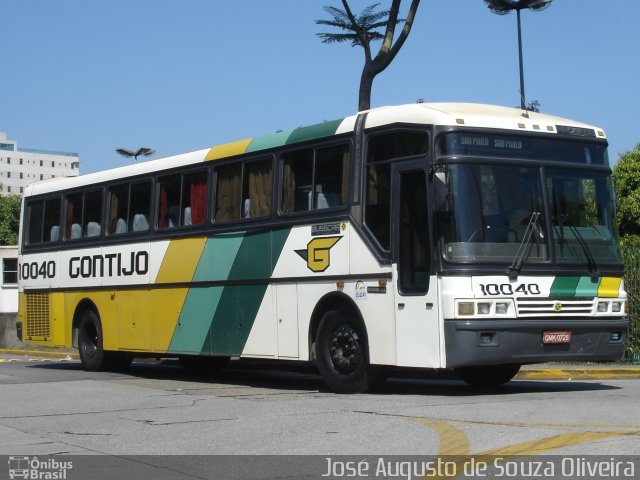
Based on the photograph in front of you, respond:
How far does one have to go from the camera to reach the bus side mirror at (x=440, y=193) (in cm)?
1230

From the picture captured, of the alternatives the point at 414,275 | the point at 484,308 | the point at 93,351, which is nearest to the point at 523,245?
the point at 484,308

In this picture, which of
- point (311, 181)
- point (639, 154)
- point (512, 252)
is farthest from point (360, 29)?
point (639, 154)

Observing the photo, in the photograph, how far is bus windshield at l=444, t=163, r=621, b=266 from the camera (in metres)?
12.4

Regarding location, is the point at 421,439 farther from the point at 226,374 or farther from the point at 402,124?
the point at 226,374

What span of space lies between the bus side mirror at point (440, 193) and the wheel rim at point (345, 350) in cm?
217

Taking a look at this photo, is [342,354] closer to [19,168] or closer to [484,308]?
[484,308]

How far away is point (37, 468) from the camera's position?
831 cm

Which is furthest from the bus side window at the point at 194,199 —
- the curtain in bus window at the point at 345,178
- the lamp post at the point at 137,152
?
the lamp post at the point at 137,152

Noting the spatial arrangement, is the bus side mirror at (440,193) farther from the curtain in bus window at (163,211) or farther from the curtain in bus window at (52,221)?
the curtain in bus window at (52,221)

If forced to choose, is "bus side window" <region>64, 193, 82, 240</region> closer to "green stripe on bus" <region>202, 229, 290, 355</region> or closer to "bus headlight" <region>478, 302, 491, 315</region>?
"green stripe on bus" <region>202, 229, 290, 355</region>

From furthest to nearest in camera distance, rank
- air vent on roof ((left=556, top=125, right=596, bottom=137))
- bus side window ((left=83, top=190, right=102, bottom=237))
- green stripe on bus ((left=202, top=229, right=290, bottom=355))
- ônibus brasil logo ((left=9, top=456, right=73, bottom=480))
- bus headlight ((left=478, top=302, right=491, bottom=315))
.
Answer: bus side window ((left=83, top=190, right=102, bottom=237)), green stripe on bus ((left=202, top=229, right=290, bottom=355)), air vent on roof ((left=556, top=125, right=596, bottom=137)), bus headlight ((left=478, top=302, right=491, bottom=315)), ônibus brasil logo ((left=9, top=456, right=73, bottom=480))

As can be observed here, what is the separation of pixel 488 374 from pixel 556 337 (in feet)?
7.16

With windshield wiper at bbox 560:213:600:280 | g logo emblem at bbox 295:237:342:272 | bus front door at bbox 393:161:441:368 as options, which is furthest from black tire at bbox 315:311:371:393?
windshield wiper at bbox 560:213:600:280

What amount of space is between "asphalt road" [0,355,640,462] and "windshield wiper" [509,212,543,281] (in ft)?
4.65
